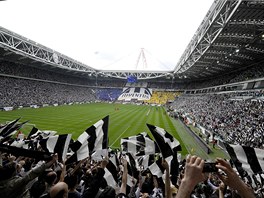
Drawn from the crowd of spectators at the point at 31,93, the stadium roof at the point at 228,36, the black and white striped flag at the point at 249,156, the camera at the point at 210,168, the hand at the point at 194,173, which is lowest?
the black and white striped flag at the point at 249,156

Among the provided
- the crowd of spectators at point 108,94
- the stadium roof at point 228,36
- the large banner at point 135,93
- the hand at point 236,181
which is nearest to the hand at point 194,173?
the hand at point 236,181

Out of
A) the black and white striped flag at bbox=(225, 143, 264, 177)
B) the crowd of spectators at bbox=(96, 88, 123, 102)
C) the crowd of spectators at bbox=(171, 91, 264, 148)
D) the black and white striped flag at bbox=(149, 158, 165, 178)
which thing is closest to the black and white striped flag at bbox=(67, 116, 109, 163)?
the black and white striped flag at bbox=(149, 158, 165, 178)

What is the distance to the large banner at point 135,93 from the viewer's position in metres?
83.7

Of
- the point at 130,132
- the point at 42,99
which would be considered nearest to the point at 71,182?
the point at 130,132

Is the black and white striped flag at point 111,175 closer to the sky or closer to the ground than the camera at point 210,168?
closer to the ground

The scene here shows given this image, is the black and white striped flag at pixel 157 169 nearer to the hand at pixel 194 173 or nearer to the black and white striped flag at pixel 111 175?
the black and white striped flag at pixel 111 175

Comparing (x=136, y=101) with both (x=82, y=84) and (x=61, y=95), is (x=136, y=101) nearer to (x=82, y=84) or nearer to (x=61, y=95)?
(x=82, y=84)

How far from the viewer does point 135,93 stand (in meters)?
86.5

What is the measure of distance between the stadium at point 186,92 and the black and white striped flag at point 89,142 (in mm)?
159

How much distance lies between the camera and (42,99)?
50.0 meters

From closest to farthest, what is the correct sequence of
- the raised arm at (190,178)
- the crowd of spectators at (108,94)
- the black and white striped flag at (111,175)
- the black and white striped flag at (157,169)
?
the raised arm at (190,178), the black and white striped flag at (111,175), the black and white striped flag at (157,169), the crowd of spectators at (108,94)

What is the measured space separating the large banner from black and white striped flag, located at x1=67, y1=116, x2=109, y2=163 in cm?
7693

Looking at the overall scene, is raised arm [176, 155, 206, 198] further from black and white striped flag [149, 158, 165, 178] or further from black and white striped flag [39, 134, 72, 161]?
black and white striped flag [39, 134, 72, 161]

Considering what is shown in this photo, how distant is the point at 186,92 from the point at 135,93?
22.2 m
